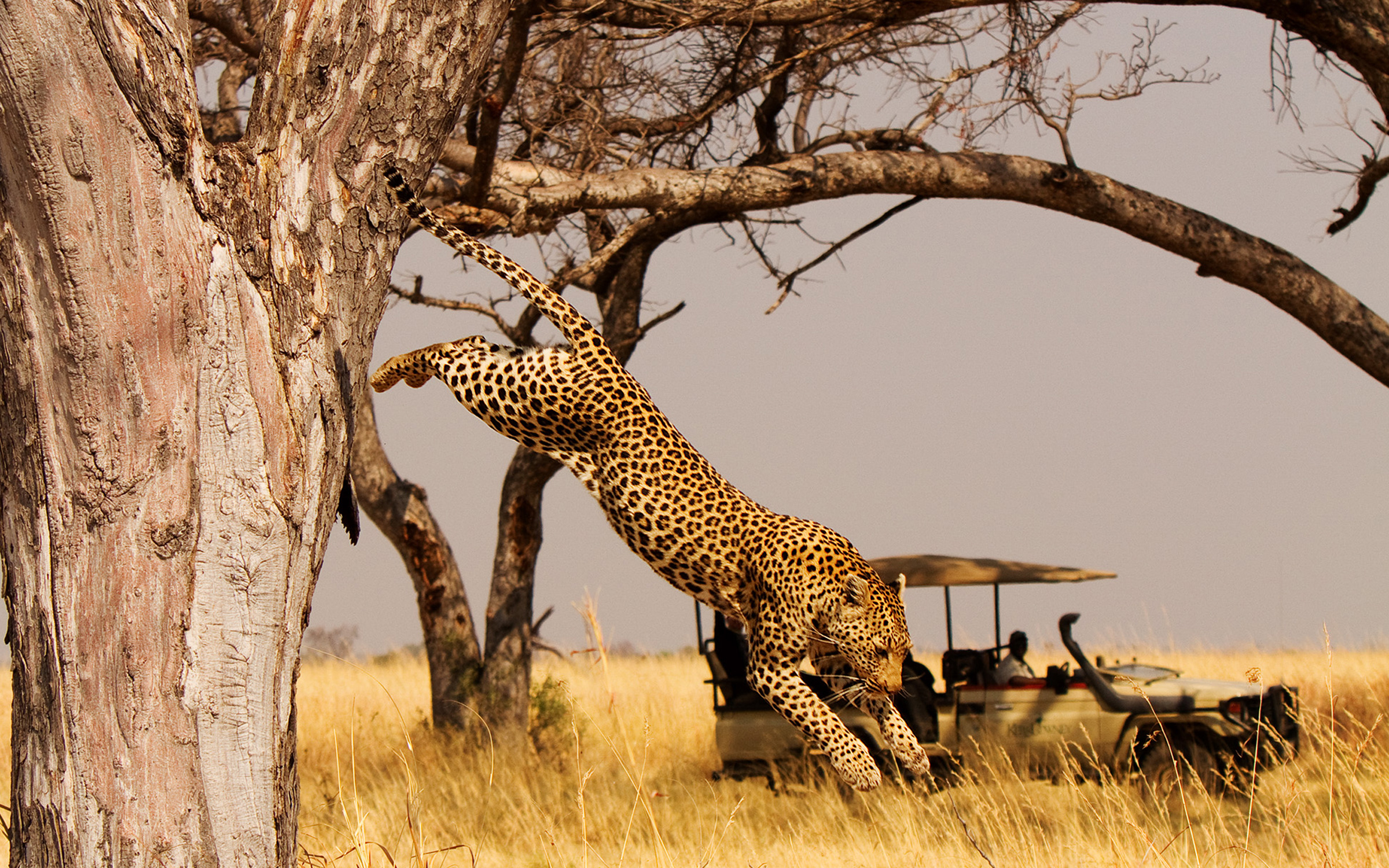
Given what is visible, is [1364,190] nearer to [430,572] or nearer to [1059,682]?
[1059,682]

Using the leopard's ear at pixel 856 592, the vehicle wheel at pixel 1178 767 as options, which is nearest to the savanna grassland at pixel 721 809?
the vehicle wheel at pixel 1178 767

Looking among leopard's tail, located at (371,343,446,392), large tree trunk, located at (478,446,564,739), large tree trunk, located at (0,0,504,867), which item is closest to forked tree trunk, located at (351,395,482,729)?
large tree trunk, located at (478,446,564,739)

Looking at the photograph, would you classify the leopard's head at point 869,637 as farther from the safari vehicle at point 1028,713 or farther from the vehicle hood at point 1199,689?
the vehicle hood at point 1199,689

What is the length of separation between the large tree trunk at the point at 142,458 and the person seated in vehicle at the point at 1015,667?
20.9ft

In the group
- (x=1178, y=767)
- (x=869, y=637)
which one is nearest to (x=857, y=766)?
(x=869, y=637)

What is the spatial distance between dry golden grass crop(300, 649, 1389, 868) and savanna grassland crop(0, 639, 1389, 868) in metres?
0.02

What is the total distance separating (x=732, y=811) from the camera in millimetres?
7445

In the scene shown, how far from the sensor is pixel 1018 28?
9.66m

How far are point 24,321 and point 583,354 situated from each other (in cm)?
214

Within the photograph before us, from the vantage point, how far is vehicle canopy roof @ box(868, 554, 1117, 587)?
8609 millimetres

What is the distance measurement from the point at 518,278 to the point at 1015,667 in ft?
19.6

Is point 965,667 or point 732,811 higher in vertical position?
point 965,667

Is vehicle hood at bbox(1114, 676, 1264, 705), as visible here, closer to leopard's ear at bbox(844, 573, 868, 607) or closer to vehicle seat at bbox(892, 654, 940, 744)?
vehicle seat at bbox(892, 654, 940, 744)

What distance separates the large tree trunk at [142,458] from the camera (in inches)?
132
